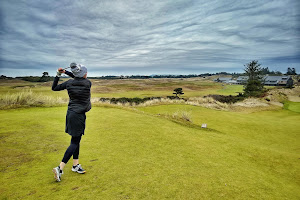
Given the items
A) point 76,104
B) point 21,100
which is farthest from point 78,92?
point 21,100

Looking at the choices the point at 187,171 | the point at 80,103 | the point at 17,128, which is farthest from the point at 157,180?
the point at 17,128

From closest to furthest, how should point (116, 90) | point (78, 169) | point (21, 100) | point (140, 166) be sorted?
point (78, 169)
point (140, 166)
point (21, 100)
point (116, 90)

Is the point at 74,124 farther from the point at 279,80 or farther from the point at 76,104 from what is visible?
the point at 279,80

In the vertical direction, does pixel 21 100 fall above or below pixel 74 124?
A: below

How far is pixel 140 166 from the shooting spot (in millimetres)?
4469

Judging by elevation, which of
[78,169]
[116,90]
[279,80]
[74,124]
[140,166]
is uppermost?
[279,80]

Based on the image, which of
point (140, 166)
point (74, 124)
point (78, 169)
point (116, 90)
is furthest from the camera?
point (116, 90)

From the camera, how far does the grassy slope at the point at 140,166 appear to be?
11.2 feet

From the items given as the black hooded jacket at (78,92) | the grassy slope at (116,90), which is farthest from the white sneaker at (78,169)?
the grassy slope at (116,90)

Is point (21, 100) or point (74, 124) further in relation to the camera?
point (21, 100)

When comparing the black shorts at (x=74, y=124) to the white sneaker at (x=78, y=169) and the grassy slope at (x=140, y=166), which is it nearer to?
the white sneaker at (x=78, y=169)

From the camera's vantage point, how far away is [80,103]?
395cm

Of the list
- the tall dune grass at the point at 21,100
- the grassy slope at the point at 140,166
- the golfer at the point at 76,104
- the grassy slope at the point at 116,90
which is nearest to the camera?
the grassy slope at the point at 140,166

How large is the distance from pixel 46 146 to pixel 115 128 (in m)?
3.12
